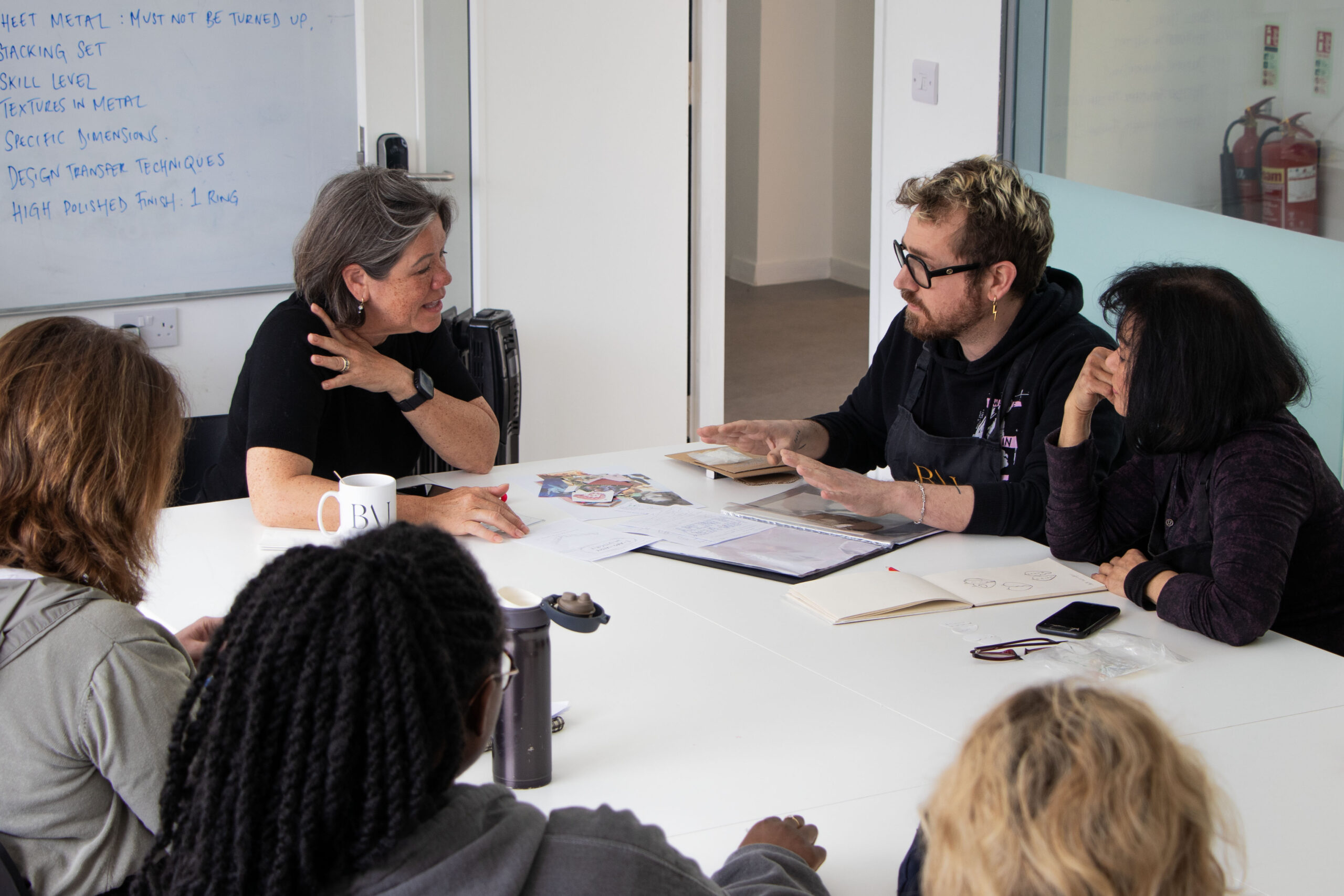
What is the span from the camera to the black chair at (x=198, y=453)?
261 centimetres

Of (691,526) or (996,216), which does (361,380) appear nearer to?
(691,526)

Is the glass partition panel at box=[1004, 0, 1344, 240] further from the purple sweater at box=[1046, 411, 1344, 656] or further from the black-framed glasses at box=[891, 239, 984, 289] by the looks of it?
the purple sweater at box=[1046, 411, 1344, 656]

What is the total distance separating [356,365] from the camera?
7.32ft

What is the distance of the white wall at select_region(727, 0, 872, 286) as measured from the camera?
6.96 meters

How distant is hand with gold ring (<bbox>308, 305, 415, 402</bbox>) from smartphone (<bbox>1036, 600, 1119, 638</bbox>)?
48.9 inches

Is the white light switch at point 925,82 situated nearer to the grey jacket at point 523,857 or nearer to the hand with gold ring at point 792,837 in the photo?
the hand with gold ring at point 792,837

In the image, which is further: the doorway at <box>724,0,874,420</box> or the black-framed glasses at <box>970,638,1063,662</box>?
the doorway at <box>724,0,874,420</box>

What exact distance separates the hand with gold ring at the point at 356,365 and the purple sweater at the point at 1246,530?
1.18 metres

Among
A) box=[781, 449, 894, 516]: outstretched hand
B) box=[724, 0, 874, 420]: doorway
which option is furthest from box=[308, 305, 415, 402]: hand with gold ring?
box=[724, 0, 874, 420]: doorway

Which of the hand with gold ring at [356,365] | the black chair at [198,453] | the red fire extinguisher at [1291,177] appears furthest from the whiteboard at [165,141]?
the red fire extinguisher at [1291,177]

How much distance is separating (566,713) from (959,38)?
2931 millimetres

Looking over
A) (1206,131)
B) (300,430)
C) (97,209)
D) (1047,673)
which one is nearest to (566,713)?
(1047,673)

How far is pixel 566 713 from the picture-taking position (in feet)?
4.76

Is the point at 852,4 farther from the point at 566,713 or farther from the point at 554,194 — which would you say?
the point at 566,713
